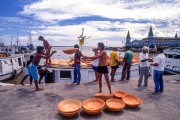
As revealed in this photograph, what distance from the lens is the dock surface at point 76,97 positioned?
6023 millimetres

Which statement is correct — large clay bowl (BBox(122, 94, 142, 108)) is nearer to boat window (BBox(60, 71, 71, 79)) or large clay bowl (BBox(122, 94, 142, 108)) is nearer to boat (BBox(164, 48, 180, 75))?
boat window (BBox(60, 71, 71, 79))

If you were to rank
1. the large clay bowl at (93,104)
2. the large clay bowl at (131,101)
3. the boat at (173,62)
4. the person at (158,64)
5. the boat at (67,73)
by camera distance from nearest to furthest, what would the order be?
the large clay bowl at (93,104)
the large clay bowl at (131,101)
the person at (158,64)
the boat at (67,73)
the boat at (173,62)

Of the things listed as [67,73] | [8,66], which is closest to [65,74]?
[67,73]

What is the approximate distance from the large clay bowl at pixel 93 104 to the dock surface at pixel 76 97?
0.74 feet

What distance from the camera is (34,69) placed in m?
8.28

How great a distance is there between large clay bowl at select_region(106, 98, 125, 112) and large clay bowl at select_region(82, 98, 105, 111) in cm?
24

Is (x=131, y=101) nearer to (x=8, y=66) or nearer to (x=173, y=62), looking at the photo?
(x=8, y=66)

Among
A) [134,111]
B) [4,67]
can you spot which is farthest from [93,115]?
[4,67]

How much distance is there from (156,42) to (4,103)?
444ft

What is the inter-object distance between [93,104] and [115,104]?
798mm

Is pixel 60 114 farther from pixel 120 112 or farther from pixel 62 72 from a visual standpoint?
pixel 62 72

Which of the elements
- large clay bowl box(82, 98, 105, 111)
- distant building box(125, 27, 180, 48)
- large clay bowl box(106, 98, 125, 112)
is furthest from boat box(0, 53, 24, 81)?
distant building box(125, 27, 180, 48)

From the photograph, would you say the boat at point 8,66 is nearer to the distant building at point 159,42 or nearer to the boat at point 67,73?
the boat at point 67,73

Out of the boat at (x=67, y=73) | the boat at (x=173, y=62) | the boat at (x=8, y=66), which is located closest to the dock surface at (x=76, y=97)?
the boat at (x=67, y=73)
